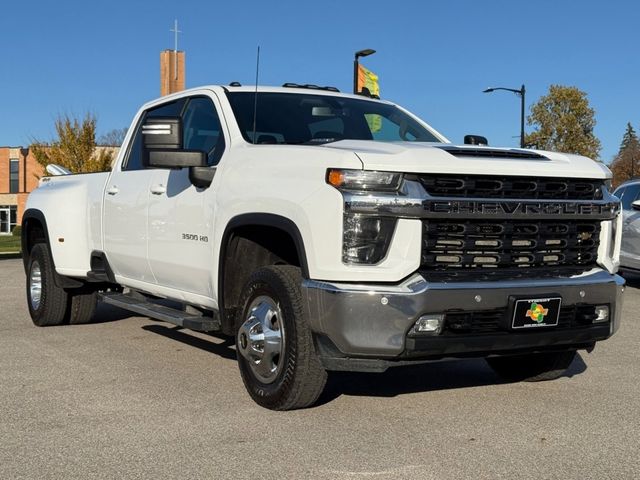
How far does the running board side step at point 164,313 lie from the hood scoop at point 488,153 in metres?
1.91

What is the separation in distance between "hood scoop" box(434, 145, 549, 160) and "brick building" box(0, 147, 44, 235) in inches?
2437

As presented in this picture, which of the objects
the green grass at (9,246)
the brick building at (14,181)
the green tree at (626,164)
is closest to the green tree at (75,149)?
the green grass at (9,246)

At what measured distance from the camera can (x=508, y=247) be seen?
4.55 m

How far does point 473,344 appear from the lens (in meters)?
4.43

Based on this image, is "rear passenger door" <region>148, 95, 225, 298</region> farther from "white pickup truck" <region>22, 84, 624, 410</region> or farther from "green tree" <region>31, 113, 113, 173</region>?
"green tree" <region>31, 113, 113, 173</region>

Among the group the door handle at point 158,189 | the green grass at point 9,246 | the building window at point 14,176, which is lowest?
the green grass at point 9,246

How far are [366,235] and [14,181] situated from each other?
64334 mm

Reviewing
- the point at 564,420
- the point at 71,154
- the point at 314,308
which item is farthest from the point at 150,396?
the point at 71,154

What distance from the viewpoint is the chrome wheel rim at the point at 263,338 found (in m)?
4.85

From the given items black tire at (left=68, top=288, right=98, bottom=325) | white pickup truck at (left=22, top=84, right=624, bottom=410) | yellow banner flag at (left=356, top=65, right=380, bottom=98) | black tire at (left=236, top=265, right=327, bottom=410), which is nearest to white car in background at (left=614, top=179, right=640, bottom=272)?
white pickup truck at (left=22, top=84, right=624, bottom=410)

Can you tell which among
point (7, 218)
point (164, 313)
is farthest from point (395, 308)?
point (7, 218)

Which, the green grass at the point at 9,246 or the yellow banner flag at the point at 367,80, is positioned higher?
the yellow banner flag at the point at 367,80

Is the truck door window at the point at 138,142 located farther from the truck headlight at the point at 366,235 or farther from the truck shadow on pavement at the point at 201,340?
the truck headlight at the point at 366,235

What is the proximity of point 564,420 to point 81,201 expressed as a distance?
15.7ft
